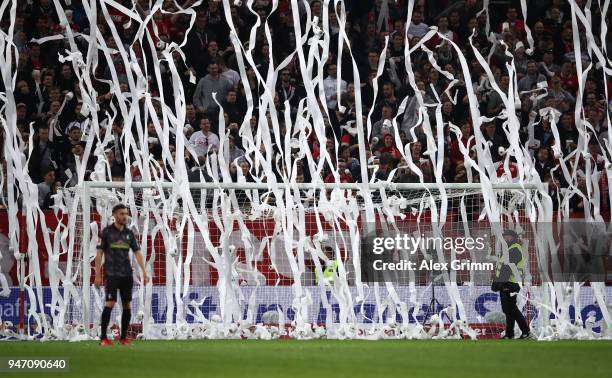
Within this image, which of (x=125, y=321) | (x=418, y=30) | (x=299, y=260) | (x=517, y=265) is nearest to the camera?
(x=125, y=321)

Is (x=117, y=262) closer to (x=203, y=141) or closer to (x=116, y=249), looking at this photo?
(x=116, y=249)

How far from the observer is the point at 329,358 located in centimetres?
1305

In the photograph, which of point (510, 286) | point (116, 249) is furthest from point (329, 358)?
point (510, 286)

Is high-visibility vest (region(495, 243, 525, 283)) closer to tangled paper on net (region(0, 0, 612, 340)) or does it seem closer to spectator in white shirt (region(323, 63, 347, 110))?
tangled paper on net (region(0, 0, 612, 340))

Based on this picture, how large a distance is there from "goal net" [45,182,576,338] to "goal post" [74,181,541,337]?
2 cm

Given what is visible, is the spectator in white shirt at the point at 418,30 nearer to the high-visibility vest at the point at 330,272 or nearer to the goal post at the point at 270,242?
the goal post at the point at 270,242

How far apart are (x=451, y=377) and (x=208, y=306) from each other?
723cm

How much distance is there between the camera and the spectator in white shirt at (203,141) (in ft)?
66.4

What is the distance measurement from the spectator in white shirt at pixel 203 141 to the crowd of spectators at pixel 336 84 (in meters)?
0.02

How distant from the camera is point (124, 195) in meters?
17.6

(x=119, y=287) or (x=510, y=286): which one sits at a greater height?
(x=119, y=287)

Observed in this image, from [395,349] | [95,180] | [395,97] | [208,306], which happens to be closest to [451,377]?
[395,349]

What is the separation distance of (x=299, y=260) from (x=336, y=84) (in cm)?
586

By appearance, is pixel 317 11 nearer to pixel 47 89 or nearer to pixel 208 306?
pixel 47 89
